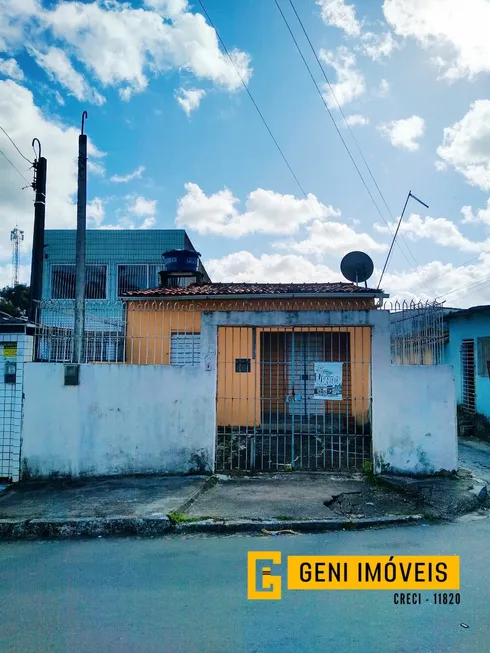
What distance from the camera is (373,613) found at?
3.35 m

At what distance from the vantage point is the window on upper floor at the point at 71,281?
19.8 metres

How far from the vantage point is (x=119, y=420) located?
23.9ft

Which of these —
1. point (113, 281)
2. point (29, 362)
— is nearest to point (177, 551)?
point (29, 362)

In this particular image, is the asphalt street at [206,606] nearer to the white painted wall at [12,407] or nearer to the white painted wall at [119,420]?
the white painted wall at [119,420]

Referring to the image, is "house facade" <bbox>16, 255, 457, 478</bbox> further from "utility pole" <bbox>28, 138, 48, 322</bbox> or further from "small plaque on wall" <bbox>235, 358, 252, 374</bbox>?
"utility pole" <bbox>28, 138, 48, 322</bbox>

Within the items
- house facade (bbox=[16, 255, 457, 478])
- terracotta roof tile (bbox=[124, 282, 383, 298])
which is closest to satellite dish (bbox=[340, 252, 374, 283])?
terracotta roof tile (bbox=[124, 282, 383, 298])

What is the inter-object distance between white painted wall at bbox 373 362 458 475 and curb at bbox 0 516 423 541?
82.2 inches

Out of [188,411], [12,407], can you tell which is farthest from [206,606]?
[12,407]

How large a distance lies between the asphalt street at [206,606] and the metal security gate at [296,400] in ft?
9.81

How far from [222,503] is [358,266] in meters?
6.94

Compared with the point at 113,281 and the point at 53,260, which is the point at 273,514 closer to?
the point at 113,281

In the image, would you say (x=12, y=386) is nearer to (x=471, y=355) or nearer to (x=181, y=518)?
(x=181, y=518)

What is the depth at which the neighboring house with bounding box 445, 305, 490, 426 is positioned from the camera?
38.2 feet

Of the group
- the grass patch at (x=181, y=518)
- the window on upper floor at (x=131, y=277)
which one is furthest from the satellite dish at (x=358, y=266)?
the window on upper floor at (x=131, y=277)
